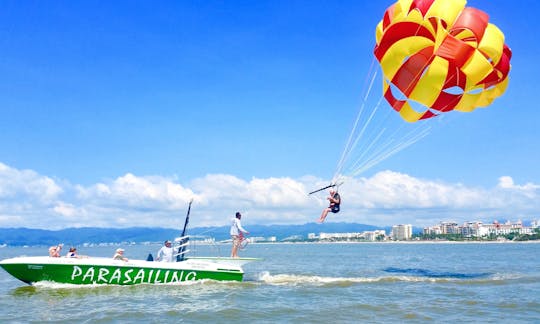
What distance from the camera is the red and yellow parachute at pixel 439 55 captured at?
12391mm

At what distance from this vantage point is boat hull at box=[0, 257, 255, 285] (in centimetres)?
1376

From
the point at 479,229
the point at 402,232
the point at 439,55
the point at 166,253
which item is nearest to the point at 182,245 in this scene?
the point at 166,253

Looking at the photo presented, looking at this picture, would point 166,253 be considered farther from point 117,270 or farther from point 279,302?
point 279,302

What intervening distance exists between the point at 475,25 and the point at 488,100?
8.56 ft

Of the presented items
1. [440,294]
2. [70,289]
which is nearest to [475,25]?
[440,294]

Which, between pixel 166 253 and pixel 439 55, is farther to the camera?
pixel 166 253

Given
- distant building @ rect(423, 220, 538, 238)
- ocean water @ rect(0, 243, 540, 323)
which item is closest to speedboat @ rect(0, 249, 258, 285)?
ocean water @ rect(0, 243, 540, 323)

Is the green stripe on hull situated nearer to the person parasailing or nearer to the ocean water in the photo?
the ocean water

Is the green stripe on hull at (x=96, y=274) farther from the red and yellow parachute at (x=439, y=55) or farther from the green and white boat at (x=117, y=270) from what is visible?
the red and yellow parachute at (x=439, y=55)

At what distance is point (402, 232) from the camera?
17788 cm

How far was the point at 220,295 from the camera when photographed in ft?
42.4

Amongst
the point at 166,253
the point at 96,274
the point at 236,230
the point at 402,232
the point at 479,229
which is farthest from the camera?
the point at 402,232

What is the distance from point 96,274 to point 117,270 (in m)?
0.60

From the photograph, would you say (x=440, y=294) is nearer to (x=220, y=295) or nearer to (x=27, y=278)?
(x=220, y=295)
